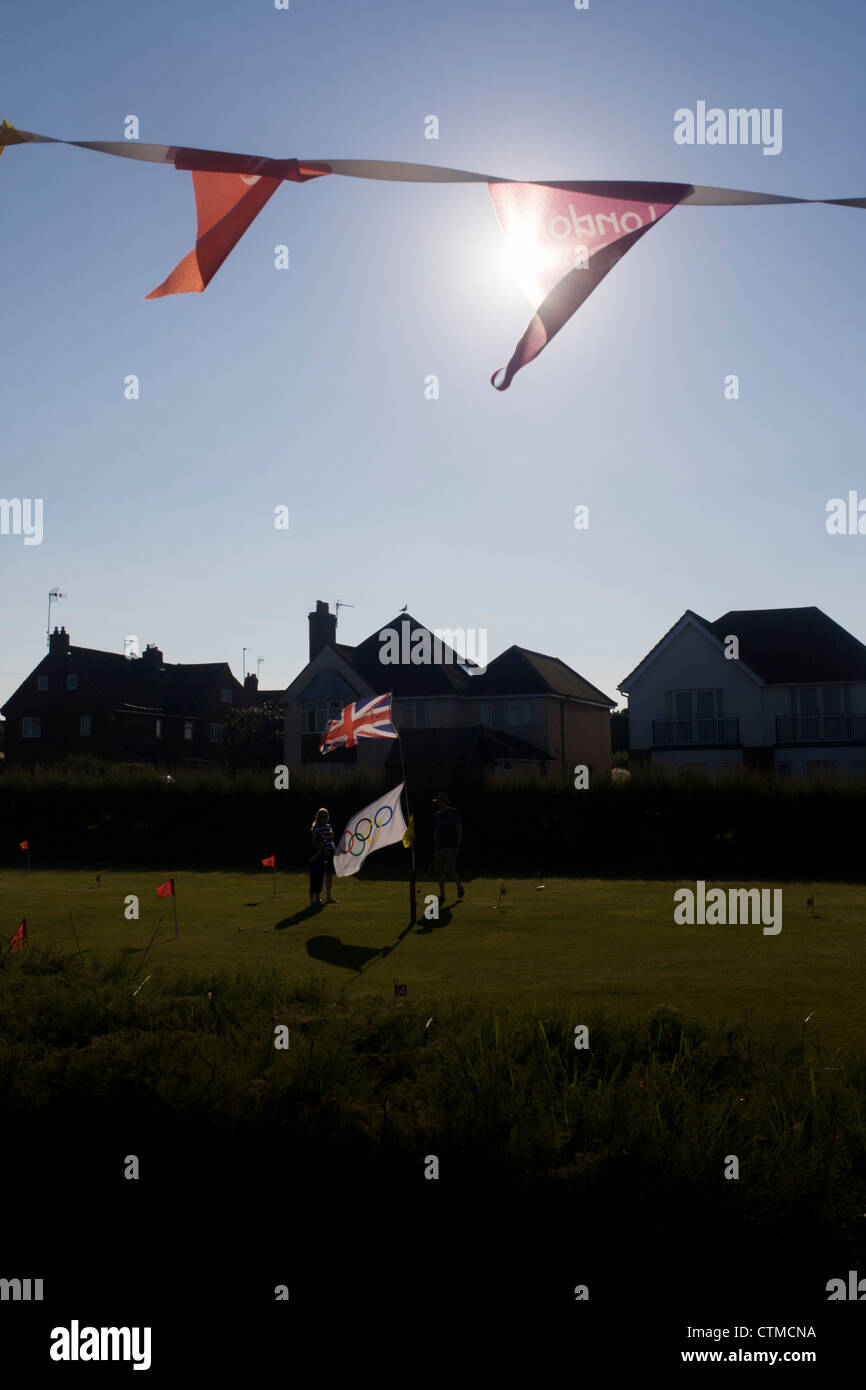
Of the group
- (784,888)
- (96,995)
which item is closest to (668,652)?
(784,888)

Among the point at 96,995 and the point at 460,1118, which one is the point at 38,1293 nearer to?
the point at 460,1118

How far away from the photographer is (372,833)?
1853 cm

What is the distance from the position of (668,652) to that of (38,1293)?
49314 mm

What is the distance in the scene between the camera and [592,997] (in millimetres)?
11953

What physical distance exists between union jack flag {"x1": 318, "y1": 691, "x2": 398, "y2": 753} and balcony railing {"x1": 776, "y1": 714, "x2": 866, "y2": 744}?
34.2 metres

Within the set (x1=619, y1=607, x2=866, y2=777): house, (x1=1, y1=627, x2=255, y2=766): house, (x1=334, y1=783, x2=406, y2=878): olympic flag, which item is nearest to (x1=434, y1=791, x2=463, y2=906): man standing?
(x1=334, y1=783, x2=406, y2=878): olympic flag

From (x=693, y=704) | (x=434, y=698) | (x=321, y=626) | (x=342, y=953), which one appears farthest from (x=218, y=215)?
(x=321, y=626)

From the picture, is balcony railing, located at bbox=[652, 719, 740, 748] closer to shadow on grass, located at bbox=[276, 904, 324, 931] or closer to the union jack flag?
shadow on grass, located at bbox=[276, 904, 324, 931]

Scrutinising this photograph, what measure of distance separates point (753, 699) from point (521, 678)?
13428 millimetres

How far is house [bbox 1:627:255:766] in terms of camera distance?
248 feet

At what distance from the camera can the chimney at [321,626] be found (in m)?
64.5

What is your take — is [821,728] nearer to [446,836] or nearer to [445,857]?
[445,857]
